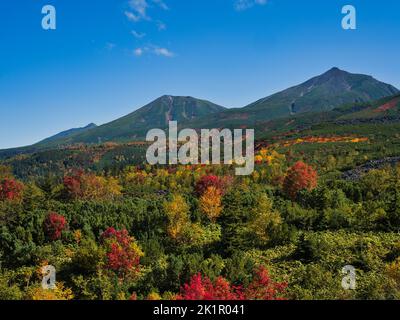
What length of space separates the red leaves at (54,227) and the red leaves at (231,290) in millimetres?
40259

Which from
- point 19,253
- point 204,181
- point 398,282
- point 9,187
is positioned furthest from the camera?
point 9,187

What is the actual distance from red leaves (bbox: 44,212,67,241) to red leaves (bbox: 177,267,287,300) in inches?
1585

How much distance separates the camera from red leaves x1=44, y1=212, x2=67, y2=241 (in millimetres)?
71500

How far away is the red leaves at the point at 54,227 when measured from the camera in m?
71.5

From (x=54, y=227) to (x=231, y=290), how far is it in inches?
1766

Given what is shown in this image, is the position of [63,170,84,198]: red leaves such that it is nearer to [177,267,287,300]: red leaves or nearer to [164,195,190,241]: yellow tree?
[164,195,190,241]: yellow tree

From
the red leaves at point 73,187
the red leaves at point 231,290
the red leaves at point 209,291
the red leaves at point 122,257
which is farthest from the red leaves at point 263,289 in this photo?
the red leaves at point 73,187

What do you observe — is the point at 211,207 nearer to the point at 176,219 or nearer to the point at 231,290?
the point at 176,219

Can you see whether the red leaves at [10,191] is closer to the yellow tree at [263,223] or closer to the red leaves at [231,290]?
the yellow tree at [263,223]

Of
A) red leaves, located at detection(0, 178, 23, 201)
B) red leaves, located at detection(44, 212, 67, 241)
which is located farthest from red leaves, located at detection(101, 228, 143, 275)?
red leaves, located at detection(0, 178, 23, 201)
